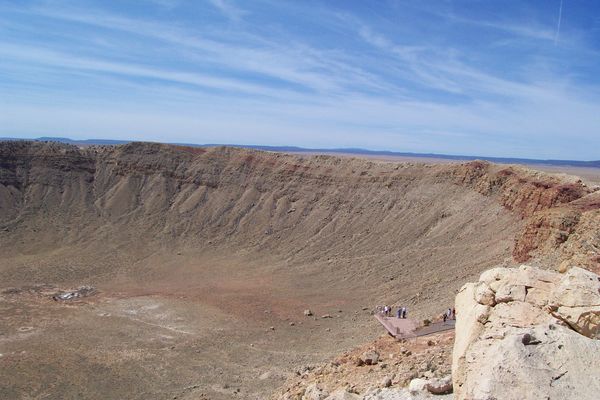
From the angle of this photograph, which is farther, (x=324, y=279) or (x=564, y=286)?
(x=324, y=279)

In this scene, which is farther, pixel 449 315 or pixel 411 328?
pixel 449 315

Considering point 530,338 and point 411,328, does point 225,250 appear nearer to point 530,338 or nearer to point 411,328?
point 411,328

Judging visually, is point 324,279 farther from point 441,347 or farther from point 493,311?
point 493,311

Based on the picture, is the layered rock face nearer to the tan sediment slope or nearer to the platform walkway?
the platform walkway

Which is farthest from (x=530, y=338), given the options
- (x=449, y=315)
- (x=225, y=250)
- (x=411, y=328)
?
(x=225, y=250)

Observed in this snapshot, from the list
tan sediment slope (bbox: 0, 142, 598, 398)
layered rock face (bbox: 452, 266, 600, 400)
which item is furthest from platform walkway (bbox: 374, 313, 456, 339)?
layered rock face (bbox: 452, 266, 600, 400)

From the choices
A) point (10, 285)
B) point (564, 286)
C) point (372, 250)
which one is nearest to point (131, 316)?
point (10, 285)
